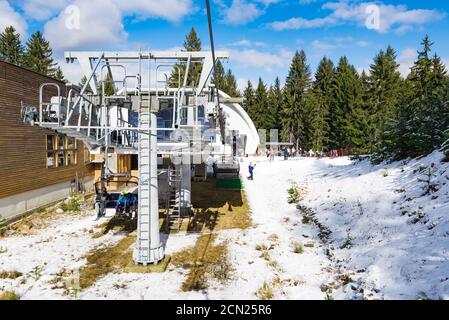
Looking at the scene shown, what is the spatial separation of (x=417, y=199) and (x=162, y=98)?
10286mm

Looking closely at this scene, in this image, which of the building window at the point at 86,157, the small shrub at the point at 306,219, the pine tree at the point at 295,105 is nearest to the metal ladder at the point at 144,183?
the small shrub at the point at 306,219

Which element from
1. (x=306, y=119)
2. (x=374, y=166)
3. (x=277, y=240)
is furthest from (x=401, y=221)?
(x=306, y=119)

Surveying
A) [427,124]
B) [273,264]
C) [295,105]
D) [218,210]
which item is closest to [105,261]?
[273,264]

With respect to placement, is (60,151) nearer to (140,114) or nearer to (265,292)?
(140,114)

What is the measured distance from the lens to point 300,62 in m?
62.2

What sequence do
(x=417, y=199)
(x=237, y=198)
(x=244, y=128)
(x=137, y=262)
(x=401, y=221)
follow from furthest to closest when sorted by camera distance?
(x=244, y=128) → (x=237, y=198) → (x=417, y=199) → (x=401, y=221) → (x=137, y=262)

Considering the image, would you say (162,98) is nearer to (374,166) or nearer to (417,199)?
(417,199)

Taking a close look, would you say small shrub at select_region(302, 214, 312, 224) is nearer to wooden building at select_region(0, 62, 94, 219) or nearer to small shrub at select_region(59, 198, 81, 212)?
small shrub at select_region(59, 198, 81, 212)

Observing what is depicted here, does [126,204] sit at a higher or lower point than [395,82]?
lower

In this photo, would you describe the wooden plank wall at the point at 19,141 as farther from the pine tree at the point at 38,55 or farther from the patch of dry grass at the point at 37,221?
the pine tree at the point at 38,55

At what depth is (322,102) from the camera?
209 ft

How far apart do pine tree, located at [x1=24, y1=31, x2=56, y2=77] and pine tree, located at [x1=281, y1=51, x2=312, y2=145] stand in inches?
1817

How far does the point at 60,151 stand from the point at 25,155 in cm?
397

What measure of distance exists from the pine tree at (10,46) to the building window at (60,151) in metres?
47.5
